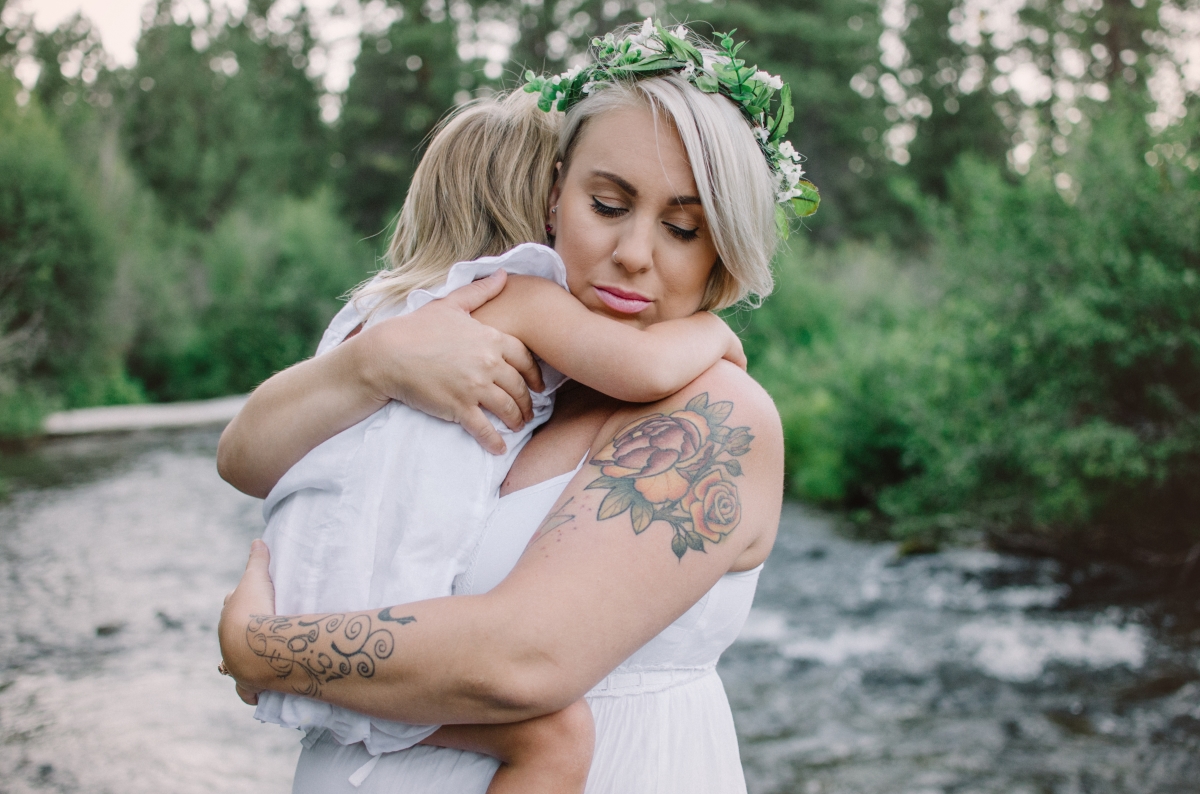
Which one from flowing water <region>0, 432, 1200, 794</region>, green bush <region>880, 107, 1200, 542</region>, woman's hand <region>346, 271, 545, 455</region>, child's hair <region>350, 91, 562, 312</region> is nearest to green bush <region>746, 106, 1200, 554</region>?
green bush <region>880, 107, 1200, 542</region>

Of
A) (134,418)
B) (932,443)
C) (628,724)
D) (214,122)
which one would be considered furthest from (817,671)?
(214,122)

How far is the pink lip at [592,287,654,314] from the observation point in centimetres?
191

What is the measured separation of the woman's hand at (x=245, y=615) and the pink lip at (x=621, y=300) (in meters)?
0.88

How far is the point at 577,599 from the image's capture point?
4.88 feet

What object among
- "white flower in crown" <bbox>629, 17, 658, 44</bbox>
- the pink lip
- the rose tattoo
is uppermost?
"white flower in crown" <bbox>629, 17, 658, 44</bbox>

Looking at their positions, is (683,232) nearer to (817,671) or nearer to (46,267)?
(817,671)

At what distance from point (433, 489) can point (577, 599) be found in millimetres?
368

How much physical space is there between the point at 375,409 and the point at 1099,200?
880cm

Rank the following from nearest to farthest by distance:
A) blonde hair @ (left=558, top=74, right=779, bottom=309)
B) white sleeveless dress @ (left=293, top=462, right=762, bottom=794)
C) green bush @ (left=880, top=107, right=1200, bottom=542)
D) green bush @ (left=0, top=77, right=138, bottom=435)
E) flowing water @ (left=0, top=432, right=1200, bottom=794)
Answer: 1. white sleeveless dress @ (left=293, top=462, right=762, bottom=794)
2. blonde hair @ (left=558, top=74, right=779, bottom=309)
3. flowing water @ (left=0, top=432, right=1200, bottom=794)
4. green bush @ (left=880, top=107, right=1200, bottom=542)
5. green bush @ (left=0, top=77, right=138, bottom=435)

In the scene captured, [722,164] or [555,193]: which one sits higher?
[722,164]

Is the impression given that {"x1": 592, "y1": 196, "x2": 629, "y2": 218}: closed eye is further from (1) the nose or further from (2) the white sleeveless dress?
(2) the white sleeveless dress

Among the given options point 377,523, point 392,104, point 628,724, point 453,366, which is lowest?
point 392,104

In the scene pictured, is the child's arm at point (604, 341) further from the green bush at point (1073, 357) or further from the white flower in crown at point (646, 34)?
the green bush at point (1073, 357)

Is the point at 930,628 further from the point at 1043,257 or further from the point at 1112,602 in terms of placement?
the point at 1043,257
